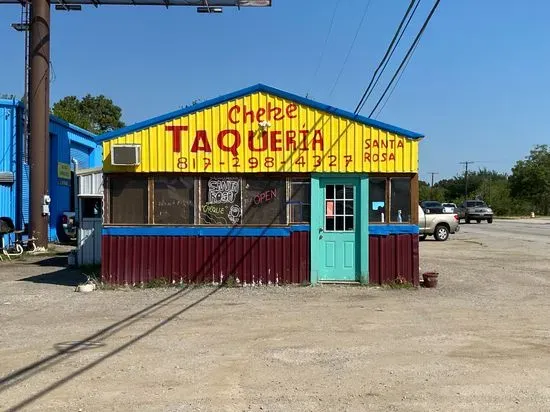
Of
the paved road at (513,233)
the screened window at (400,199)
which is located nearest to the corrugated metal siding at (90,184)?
the screened window at (400,199)

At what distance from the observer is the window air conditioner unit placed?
489 inches

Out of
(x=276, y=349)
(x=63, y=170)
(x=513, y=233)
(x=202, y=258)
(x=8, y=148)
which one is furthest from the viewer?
(x=513, y=233)

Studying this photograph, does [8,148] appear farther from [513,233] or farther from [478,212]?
[478,212]

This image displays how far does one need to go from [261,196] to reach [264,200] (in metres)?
0.11

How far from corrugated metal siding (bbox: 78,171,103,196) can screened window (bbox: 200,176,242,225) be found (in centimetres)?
532

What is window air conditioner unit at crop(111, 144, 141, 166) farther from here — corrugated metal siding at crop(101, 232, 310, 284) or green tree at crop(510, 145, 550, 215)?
green tree at crop(510, 145, 550, 215)

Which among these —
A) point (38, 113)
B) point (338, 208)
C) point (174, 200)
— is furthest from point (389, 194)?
point (38, 113)

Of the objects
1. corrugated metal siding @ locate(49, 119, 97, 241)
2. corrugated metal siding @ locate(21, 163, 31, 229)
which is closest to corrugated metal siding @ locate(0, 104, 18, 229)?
corrugated metal siding @ locate(21, 163, 31, 229)

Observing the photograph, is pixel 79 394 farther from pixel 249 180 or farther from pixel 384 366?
pixel 249 180

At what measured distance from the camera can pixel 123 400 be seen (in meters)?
5.43

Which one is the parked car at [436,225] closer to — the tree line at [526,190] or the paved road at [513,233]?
the paved road at [513,233]

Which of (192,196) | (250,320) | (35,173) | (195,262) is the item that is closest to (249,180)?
(192,196)

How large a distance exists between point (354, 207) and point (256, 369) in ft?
22.1

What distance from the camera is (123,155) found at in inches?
489
